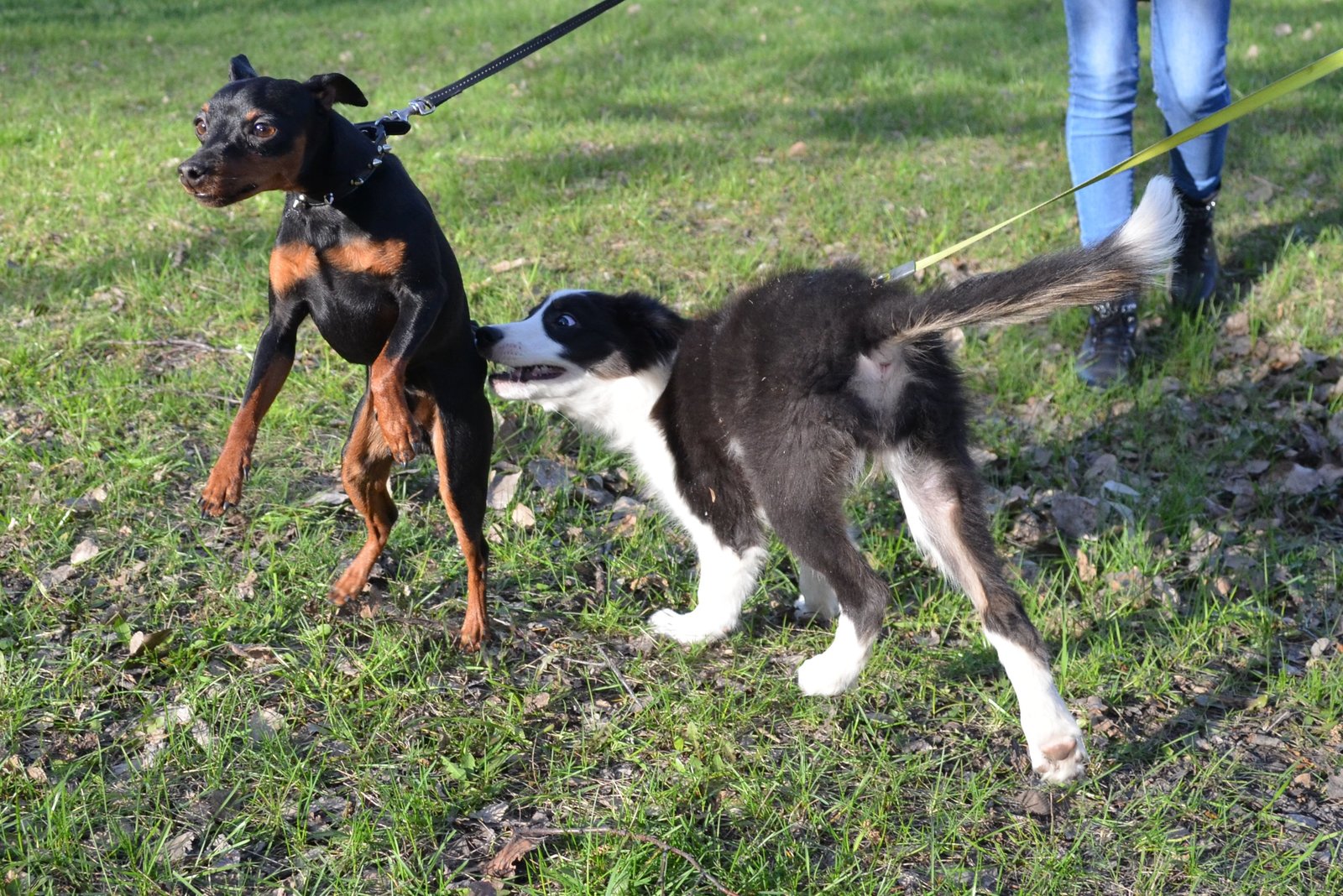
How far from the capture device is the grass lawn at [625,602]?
2.44 meters

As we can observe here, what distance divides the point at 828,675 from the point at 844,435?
2.00 feet

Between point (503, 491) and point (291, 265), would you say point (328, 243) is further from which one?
point (503, 491)

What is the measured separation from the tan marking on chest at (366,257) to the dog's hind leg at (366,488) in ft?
1.60

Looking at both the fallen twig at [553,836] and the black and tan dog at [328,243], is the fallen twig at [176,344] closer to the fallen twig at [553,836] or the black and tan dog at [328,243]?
the black and tan dog at [328,243]

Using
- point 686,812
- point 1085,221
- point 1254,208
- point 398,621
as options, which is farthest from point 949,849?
point 1254,208

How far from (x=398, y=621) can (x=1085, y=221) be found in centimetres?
319

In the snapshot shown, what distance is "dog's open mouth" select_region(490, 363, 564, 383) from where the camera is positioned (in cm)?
362

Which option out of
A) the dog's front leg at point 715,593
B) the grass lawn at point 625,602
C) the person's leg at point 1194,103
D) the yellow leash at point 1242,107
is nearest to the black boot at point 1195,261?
the person's leg at point 1194,103

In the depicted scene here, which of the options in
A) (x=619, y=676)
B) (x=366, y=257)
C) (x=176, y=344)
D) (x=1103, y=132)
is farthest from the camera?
(x=176, y=344)

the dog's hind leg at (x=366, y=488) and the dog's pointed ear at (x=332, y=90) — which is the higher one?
the dog's pointed ear at (x=332, y=90)

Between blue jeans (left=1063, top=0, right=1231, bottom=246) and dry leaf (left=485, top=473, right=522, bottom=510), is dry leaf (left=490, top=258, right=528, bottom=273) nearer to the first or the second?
dry leaf (left=485, top=473, right=522, bottom=510)

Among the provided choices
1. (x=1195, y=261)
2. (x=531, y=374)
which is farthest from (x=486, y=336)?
(x=1195, y=261)

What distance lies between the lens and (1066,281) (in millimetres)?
2551

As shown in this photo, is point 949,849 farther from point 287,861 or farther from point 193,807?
point 193,807
